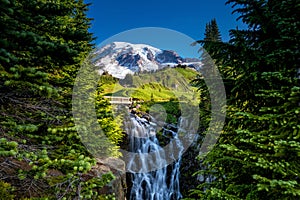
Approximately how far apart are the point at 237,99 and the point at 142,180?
982cm

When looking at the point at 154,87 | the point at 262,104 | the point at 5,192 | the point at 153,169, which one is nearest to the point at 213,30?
the point at 154,87

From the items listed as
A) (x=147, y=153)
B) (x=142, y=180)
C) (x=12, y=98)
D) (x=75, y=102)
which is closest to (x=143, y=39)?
(x=75, y=102)

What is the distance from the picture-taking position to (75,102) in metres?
8.22

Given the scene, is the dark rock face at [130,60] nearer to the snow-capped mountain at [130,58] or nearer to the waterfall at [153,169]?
the snow-capped mountain at [130,58]

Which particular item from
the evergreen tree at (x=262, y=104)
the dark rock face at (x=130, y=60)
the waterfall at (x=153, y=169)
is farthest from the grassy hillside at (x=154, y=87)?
the evergreen tree at (x=262, y=104)

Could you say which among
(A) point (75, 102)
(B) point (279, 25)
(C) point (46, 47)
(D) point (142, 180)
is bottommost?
(D) point (142, 180)

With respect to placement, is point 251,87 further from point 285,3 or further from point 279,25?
point 285,3

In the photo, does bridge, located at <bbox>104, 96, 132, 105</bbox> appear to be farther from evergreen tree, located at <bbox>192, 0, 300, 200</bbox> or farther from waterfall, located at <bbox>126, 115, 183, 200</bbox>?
evergreen tree, located at <bbox>192, 0, 300, 200</bbox>

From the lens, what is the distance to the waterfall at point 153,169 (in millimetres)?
12320

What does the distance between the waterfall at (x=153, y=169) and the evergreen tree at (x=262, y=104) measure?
9054mm

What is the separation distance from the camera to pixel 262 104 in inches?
165

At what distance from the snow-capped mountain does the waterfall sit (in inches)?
184

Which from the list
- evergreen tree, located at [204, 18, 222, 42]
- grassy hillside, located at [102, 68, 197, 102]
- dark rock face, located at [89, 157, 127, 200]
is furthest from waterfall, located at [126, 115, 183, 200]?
evergreen tree, located at [204, 18, 222, 42]

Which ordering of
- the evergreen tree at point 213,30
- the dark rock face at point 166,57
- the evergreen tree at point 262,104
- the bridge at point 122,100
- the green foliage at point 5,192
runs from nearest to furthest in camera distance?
the evergreen tree at point 262,104 < the green foliage at point 5,192 < the dark rock face at point 166,57 < the bridge at point 122,100 < the evergreen tree at point 213,30
